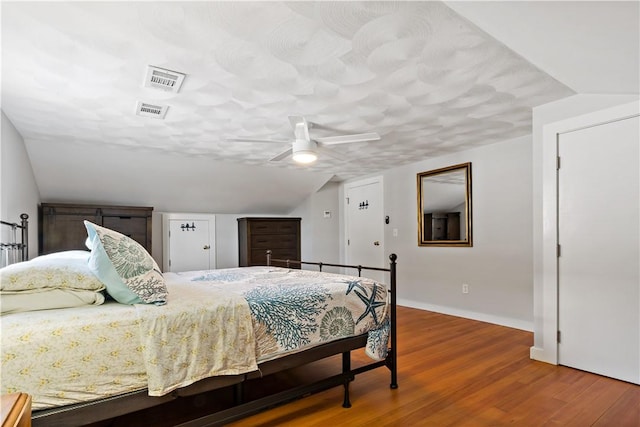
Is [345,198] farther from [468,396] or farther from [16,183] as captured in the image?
[16,183]

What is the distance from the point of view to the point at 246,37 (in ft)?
6.07

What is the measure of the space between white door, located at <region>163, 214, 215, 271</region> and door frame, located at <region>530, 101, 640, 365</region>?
4827 mm

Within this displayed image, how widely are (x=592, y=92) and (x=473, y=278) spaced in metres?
2.46

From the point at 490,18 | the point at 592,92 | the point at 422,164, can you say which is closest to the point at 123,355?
the point at 490,18

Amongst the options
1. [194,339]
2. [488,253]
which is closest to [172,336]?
[194,339]

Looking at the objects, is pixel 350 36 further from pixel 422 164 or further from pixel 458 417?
pixel 422 164

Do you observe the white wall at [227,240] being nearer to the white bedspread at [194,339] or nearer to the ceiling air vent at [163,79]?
the ceiling air vent at [163,79]

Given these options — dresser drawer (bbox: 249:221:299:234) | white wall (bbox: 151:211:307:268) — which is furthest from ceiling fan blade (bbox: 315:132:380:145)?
white wall (bbox: 151:211:307:268)

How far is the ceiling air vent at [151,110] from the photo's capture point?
2.80 metres

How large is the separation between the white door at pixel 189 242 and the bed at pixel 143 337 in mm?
3730

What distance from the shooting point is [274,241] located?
6.03 meters

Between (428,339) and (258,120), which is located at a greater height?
(258,120)

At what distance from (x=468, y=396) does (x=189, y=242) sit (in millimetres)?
4745

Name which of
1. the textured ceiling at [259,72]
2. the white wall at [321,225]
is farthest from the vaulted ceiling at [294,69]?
the white wall at [321,225]
